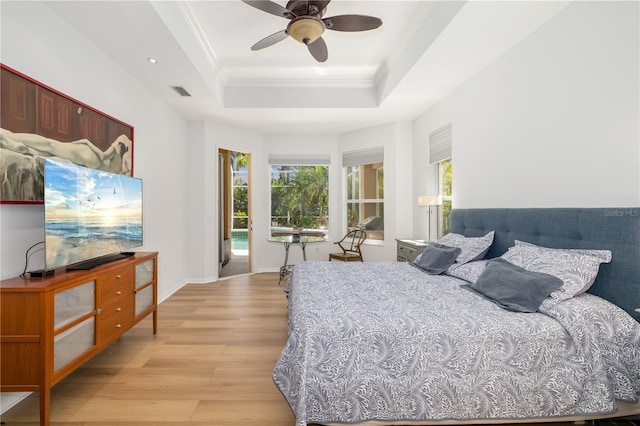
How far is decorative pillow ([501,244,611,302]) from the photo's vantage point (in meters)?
1.73

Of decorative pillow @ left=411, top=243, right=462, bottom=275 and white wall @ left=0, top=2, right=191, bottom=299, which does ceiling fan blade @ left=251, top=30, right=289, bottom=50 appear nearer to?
white wall @ left=0, top=2, right=191, bottom=299

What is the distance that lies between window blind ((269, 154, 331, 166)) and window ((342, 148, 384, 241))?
0.39 meters

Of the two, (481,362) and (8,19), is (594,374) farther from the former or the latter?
(8,19)

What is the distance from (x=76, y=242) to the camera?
2014 millimetres

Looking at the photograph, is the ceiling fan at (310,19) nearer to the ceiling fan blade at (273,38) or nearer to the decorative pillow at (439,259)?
the ceiling fan blade at (273,38)

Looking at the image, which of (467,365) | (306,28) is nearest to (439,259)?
(467,365)

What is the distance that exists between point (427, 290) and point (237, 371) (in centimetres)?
152

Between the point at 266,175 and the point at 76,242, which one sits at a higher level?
the point at 266,175

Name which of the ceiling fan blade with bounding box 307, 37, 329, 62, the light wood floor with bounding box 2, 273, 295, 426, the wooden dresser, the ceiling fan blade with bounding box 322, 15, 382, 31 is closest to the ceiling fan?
the ceiling fan blade with bounding box 322, 15, 382, 31

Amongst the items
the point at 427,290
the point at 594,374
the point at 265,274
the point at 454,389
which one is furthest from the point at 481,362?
the point at 265,274

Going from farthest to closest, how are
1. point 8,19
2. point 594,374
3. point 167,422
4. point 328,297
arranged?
point 328,297 → point 8,19 → point 167,422 → point 594,374

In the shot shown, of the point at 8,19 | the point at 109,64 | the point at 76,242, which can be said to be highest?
the point at 109,64

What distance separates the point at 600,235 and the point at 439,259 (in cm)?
114

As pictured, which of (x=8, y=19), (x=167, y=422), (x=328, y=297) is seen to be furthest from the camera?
(x=328, y=297)
